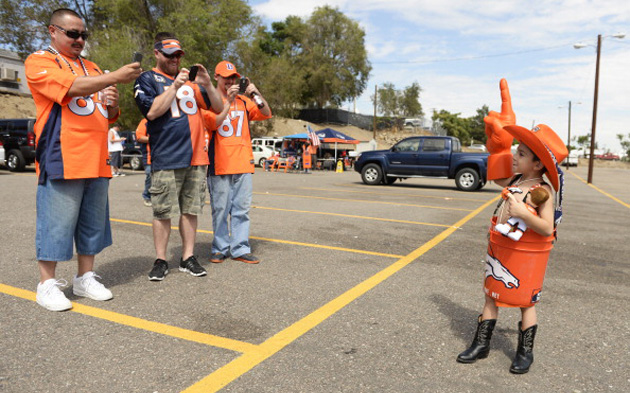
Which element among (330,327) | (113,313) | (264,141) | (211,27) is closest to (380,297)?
(330,327)

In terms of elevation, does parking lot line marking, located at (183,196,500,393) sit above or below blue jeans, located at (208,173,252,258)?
below

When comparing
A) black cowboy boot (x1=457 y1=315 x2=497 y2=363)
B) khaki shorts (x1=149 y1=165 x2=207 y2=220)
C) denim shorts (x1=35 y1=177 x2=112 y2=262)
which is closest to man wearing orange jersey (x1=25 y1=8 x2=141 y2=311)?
denim shorts (x1=35 y1=177 x2=112 y2=262)

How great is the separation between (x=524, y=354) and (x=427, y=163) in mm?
13171

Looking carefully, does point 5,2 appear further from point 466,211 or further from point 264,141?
point 466,211

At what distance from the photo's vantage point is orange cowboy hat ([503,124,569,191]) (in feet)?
7.70

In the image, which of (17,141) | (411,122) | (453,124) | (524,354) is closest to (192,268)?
(524,354)

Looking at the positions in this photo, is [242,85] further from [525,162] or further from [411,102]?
Result: [411,102]

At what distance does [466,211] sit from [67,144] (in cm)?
762

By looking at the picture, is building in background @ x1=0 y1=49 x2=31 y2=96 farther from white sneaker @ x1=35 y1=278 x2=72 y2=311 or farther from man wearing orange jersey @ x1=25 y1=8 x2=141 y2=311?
white sneaker @ x1=35 y1=278 x2=72 y2=311

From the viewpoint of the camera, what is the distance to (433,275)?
4.31m

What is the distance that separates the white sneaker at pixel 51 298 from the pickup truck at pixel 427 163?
13.1 meters

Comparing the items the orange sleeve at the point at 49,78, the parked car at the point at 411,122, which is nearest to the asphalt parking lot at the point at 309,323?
the orange sleeve at the point at 49,78

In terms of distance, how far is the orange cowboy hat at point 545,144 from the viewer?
7.70ft

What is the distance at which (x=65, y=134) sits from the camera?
3.09m
